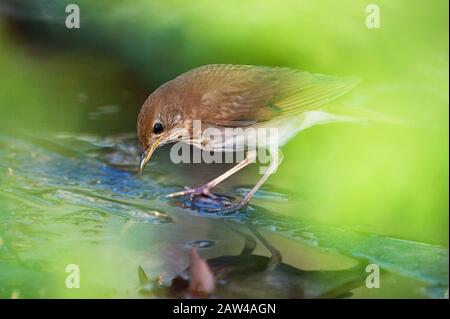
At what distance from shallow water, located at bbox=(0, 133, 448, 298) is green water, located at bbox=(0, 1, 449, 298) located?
1 centimetres

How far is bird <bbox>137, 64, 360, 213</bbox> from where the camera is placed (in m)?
5.48

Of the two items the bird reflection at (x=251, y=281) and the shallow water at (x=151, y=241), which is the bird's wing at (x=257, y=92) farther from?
the bird reflection at (x=251, y=281)

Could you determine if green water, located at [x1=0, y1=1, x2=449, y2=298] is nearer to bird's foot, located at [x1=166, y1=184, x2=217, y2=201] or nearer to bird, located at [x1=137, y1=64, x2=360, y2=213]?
bird's foot, located at [x1=166, y1=184, x2=217, y2=201]

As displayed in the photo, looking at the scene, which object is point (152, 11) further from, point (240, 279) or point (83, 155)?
point (240, 279)

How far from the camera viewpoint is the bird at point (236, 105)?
18.0 ft

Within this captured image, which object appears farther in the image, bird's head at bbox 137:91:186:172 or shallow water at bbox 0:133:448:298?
bird's head at bbox 137:91:186:172

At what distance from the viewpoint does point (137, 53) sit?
7348mm

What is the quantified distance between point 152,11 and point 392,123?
2.70 m

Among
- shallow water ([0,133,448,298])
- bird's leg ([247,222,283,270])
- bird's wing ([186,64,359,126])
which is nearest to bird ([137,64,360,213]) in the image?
bird's wing ([186,64,359,126])

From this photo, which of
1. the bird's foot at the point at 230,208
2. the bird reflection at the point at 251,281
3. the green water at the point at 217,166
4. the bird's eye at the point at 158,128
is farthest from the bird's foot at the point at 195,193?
the bird reflection at the point at 251,281

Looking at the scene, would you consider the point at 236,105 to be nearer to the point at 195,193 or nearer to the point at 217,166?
the point at 217,166
